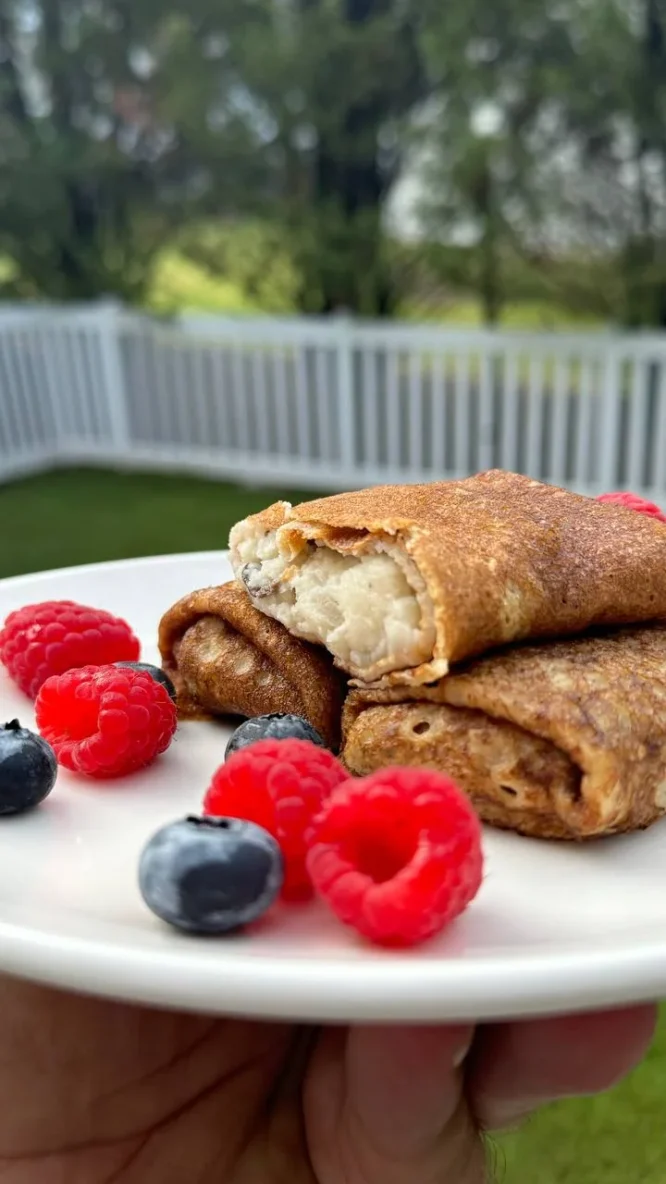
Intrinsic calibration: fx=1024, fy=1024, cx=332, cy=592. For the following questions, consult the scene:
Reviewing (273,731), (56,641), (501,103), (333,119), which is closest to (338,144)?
(333,119)

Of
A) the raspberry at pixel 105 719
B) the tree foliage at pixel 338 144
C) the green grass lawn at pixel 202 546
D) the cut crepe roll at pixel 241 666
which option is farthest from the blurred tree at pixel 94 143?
the raspberry at pixel 105 719

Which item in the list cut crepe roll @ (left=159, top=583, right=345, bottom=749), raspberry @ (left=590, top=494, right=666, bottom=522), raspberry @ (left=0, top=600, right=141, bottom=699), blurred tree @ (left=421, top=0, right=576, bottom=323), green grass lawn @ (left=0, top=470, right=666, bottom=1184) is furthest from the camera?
blurred tree @ (left=421, top=0, right=576, bottom=323)

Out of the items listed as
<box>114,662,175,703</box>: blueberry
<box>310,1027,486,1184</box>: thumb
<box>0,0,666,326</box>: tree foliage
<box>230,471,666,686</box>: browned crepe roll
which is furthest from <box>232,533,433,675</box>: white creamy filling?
<box>0,0,666,326</box>: tree foliage

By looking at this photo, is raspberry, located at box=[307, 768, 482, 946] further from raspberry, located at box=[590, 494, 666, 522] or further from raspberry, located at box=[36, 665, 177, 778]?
raspberry, located at box=[590, 494, 666, 522]

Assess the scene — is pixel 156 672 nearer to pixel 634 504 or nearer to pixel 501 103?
pixel 634 504

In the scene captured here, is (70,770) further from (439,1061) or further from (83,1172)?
(439,1061)

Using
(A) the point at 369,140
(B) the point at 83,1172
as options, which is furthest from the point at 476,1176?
(A) the point at 369,140
